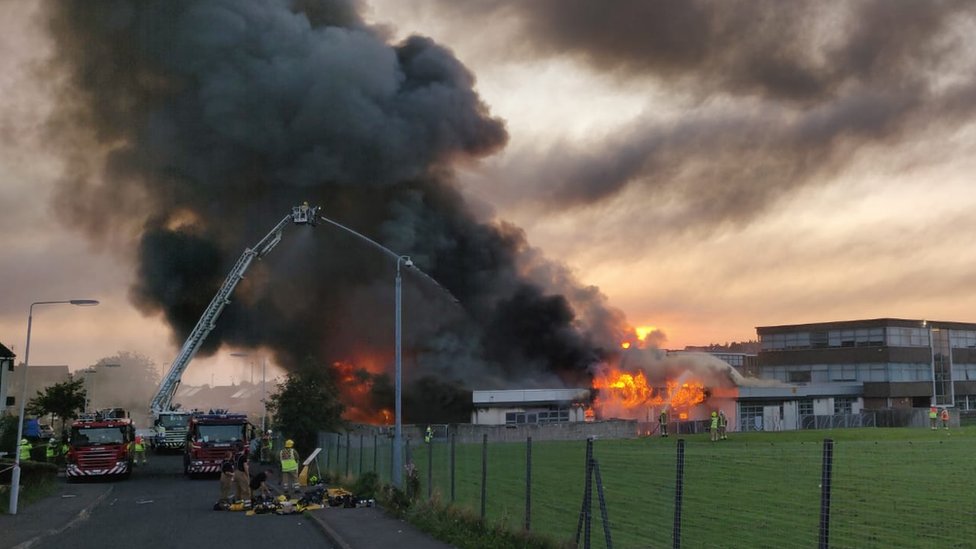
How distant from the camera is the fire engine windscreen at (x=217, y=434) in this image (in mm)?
30469

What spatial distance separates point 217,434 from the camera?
30578mm

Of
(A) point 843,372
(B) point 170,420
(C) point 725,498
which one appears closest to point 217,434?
(B) point 170,420

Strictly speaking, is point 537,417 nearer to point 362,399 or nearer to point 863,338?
point 362,399

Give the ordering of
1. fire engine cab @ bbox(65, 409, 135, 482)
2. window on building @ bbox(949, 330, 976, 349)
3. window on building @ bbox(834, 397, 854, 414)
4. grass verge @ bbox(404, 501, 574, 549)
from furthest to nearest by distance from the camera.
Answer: window on building @ bbox(949, 330, 976, 349) < window on building @ bbox(834, 397, 854, 414) < fire engine cab @ bbox(65, 409, 135, 482) < grass verge @ bbox(404, 501, 574, 549)

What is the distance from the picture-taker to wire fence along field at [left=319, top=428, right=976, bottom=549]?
13.0 metres

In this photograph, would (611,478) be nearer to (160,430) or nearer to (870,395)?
(160,430)

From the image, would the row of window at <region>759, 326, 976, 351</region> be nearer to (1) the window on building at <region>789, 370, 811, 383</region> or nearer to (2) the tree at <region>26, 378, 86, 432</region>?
(1) the window on building at <region>789, 370, 811, 383</region>

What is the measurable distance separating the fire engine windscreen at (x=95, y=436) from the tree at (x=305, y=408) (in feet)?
26.8

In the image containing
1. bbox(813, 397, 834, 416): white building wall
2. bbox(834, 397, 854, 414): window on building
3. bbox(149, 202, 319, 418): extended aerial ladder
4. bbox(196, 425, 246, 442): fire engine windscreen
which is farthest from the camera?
bbox(834, 397, 854, 414): window on building

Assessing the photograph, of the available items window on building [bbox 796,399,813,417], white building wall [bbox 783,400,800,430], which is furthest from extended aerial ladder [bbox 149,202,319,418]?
window on building [bbox 796,399,813,417]

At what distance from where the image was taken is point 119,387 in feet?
459

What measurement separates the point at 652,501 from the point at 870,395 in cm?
6356

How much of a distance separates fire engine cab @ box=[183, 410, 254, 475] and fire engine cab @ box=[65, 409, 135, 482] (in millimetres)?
2218

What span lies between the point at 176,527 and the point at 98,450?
1400 centimetres
